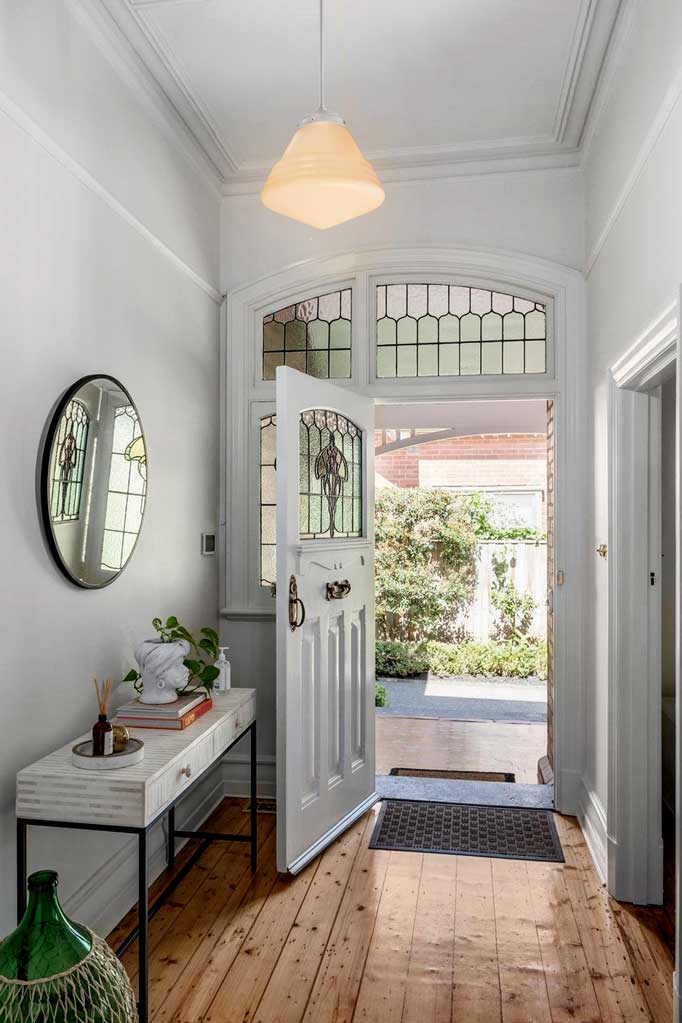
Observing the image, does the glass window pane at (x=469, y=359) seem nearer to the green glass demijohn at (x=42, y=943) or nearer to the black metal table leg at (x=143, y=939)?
the black metal table leg at (x=143, y=939)

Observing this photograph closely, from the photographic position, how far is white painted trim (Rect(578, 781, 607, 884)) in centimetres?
298

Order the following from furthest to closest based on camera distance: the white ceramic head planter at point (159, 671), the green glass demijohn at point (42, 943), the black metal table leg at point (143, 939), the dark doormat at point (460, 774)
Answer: the dark doormat at point (460, 774)
the white ceramic head planter at point (159, 671)
the black metal table leg at point (143, 939)
the green glass demijohn at point (42, 943)

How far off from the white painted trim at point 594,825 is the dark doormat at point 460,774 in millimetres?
746

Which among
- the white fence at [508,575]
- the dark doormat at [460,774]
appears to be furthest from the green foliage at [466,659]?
the dark doormat at [460,774]

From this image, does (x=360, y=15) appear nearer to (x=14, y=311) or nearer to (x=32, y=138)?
(x=32, y=138)

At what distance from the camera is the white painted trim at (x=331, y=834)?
3031 millimetres

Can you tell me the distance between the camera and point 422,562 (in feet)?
26.2

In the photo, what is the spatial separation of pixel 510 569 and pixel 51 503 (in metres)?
6.18

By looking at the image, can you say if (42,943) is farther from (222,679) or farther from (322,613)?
(322,613)

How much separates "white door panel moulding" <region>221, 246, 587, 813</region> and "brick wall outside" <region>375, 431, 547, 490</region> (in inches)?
199

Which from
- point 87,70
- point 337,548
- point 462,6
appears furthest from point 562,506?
point 87,70

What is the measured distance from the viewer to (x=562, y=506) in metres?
3.58

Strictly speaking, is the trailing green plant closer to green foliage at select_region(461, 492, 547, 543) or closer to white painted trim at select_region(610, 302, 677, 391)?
white painted trim at select_region(610, 302, 677, 391)

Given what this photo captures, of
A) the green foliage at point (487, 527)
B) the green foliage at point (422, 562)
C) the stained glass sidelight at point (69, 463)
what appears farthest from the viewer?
the green foliage at point (487, 527)
